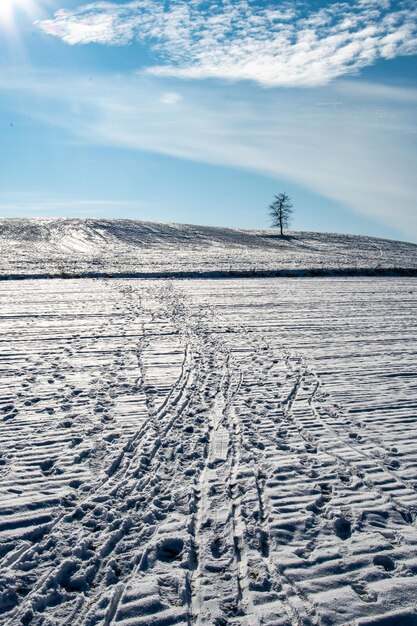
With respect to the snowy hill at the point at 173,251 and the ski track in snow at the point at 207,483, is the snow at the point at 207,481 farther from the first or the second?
the snowy hill at the point at 173,251

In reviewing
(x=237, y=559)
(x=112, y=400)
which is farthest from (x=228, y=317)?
(x=237, y=559)

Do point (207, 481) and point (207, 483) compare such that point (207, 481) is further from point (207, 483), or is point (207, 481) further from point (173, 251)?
point (173, 251)

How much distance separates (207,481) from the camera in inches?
225

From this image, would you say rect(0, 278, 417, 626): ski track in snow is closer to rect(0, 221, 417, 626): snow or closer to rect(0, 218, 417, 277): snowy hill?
rect(0, 221, 417, 626): snow

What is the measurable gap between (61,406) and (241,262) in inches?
1241

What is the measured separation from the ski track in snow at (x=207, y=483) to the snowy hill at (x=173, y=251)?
20.5 meters

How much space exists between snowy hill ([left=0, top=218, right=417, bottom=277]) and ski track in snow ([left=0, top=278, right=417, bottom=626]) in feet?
67.4

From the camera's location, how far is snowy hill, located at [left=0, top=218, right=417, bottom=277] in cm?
3288

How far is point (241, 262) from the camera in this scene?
126ft

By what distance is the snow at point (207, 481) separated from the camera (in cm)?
398

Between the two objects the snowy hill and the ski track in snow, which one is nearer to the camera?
the ski track in snow

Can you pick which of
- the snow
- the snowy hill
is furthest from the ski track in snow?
the snowy hill

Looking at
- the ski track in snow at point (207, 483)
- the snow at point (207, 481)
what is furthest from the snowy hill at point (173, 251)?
the ski track in snow at point (207, 483)

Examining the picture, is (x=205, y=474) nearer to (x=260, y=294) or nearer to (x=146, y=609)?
(x=146, y=609)
